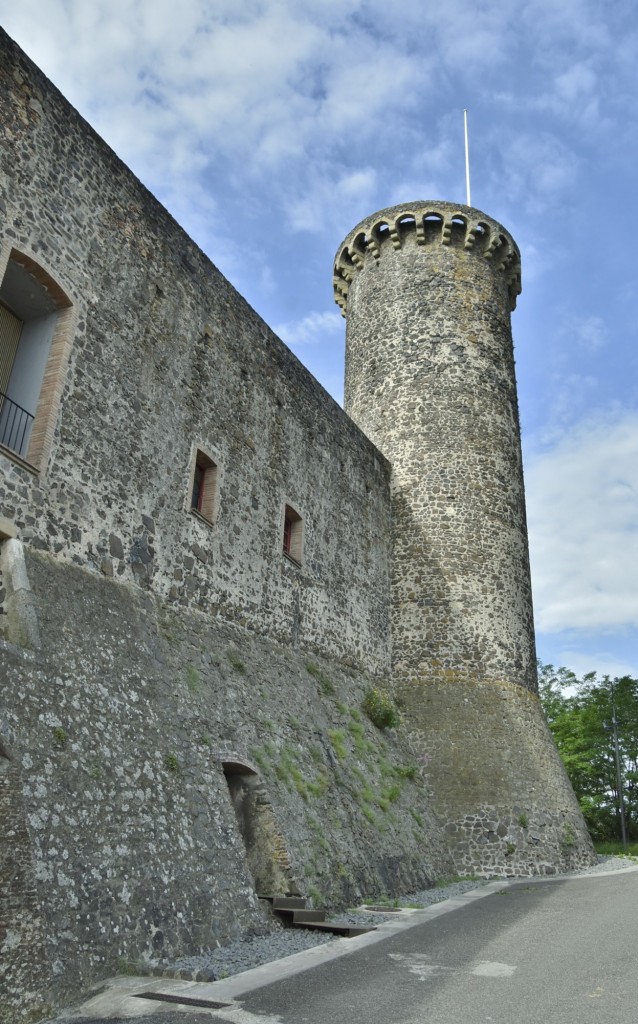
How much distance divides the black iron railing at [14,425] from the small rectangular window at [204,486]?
2.98 m

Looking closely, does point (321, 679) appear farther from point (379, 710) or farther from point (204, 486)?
point (204, 486)

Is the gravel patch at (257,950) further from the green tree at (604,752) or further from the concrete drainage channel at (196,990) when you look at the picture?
the green tree at (604,752)

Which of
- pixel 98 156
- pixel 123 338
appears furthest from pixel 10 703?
pixel 98 156

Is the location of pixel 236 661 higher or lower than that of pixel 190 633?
lower

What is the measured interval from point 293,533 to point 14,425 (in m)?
6.27

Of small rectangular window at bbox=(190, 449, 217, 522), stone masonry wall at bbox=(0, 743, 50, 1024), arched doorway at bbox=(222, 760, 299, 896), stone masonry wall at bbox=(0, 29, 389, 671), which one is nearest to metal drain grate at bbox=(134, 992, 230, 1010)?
stone masonry wall at bbox=(0, 743, 50, 1024)

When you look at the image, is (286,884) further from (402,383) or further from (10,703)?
(402,383)

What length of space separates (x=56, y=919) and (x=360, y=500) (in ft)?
39.1

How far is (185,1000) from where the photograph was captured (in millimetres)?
5402

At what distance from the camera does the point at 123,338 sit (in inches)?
389

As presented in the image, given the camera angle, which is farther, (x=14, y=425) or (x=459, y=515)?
(x=459, y=515)

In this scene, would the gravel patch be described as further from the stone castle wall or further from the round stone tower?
the round stone tower

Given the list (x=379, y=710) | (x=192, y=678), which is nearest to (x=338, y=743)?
(x=379, y=710)

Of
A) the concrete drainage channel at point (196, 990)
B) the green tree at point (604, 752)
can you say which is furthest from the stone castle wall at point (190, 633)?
the green tree at point (604, 752)
